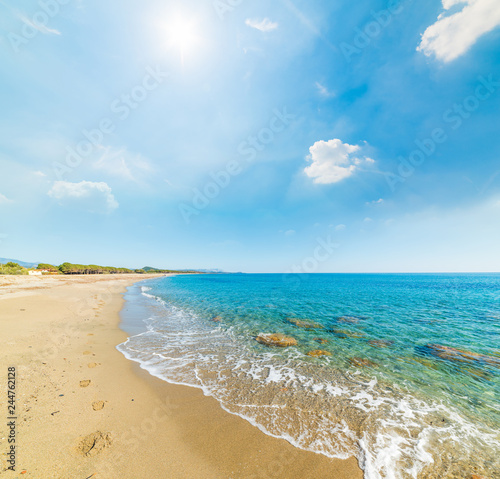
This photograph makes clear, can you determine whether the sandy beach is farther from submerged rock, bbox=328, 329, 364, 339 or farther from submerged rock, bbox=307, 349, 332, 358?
submerged rock, bbox=328, 329, 364, 339

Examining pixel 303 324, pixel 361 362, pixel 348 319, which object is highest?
pixel 361 362

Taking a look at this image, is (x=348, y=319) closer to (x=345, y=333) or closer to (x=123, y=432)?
(x=345, y=333)

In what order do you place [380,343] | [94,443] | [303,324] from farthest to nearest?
[303,324]
[380,343]
[94,443]

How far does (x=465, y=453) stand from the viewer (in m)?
5.99

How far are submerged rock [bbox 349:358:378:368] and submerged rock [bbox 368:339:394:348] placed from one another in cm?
318

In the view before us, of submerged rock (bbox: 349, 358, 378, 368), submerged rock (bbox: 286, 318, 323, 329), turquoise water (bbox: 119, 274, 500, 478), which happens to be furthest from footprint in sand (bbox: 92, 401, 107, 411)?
submerged rock (bbox: 286, 318, 323, 329)

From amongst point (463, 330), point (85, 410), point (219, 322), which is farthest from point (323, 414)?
point (463, 330)

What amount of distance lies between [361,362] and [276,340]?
5923 millimetres

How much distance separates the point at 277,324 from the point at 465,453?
15138 millimetres

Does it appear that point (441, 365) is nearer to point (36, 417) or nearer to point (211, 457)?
point (211, 457)

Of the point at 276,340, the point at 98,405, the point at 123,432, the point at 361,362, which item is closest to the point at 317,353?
the point at 361,362

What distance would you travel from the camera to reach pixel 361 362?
40.1 ft

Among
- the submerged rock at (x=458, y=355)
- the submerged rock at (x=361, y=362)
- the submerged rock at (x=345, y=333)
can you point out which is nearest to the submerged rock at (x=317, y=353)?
the submerged rock at (x=361, y=362)

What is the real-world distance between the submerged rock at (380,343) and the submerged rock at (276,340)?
6005mm
